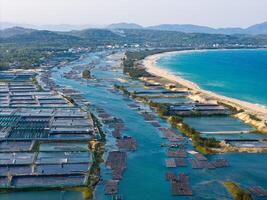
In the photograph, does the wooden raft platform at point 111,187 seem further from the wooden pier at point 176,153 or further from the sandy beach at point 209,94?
the sandy beach at point 209,94

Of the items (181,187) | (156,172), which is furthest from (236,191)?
(156,172)

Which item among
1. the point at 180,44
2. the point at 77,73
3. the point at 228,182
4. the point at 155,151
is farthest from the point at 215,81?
the point at 180,44

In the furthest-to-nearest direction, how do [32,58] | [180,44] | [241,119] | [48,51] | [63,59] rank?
[180,44] < [48,51] < [63,59] < [32,58] < [241,119]

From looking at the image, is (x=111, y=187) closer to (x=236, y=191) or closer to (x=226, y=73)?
(x=236, y=191)

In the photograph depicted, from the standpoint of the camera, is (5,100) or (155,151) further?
(5,100)

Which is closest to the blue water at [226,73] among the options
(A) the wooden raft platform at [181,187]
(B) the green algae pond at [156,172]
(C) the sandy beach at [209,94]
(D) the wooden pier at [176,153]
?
(C) the sandy beach at [209,94]

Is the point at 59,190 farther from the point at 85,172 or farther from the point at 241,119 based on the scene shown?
the point at 241,119
